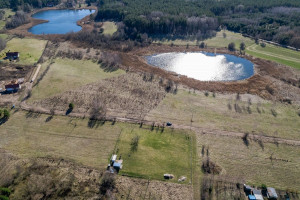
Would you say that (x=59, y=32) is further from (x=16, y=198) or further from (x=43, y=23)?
(x=16, y=198)

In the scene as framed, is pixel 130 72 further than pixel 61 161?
Yes

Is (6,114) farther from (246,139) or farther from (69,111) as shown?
(246,139)

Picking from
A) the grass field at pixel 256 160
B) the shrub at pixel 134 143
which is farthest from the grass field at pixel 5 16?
the grass field at pixel 256 160

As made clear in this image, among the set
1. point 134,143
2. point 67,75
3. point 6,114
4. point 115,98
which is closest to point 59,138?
point 6,114

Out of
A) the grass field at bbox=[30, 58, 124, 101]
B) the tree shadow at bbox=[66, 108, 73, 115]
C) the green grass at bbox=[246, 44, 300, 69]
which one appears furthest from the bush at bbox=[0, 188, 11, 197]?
the green grass at bbox=[246, 44, 300, 69]

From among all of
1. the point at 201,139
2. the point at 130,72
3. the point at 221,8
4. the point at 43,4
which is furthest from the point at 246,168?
the point at 43,4

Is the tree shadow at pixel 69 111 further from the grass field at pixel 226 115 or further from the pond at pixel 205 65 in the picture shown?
the pond at pixel 205 65

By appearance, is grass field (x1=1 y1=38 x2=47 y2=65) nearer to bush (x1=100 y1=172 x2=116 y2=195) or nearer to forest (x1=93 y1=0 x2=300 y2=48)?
forest (x1=93 y1=0 x2=300 y2=48)
